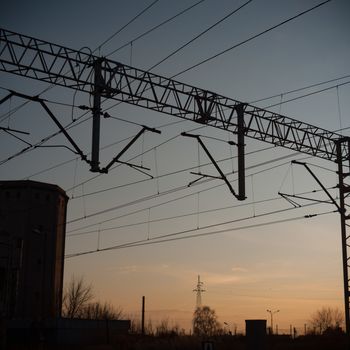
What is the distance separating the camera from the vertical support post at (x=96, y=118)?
1794cm

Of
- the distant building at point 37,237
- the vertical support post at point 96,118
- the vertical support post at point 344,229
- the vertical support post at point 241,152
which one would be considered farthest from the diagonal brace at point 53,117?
the distant building at point 37,237

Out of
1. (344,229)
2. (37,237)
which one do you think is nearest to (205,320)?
(37,237)

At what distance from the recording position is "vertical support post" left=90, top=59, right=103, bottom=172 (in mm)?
17938

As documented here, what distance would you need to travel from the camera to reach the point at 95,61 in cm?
1967

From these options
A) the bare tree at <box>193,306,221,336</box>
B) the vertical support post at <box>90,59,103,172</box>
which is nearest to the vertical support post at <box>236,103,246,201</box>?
the vertical support post at <box>90,59,103,172</box>

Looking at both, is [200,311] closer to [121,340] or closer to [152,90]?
[121,340]

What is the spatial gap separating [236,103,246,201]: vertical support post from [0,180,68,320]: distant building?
5180cm

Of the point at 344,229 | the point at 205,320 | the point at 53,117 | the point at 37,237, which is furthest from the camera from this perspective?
the point at 205,320

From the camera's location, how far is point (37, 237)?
75312mm

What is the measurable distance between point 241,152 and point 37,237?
58.3 metres

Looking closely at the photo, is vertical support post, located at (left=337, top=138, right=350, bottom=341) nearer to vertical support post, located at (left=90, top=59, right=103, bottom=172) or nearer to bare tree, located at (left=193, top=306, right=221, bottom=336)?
vertical support post, located at (left=90, top=59, right=103, bottom=172)

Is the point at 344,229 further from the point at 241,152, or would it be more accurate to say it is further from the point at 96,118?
the point at 96,118

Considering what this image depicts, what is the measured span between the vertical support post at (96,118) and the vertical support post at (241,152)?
482 cm

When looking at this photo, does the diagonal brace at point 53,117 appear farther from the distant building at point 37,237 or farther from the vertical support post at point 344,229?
the distant building at point 37,237
